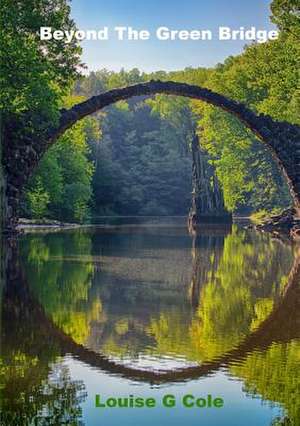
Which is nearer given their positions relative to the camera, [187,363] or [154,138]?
[187,363]

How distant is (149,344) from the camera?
10.7 meters

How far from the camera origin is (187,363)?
369 inches

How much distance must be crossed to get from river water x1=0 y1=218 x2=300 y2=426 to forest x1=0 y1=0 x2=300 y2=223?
46.0 feet

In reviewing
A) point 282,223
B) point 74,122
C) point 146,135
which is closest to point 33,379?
point 74,122

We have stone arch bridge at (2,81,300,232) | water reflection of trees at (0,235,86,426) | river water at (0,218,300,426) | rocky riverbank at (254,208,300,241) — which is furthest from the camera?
rocky riverbank at (254,208,300,241)

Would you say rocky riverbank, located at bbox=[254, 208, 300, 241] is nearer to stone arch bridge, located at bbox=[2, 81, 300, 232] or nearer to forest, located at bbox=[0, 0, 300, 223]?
stone arch bridge, located at bbox=[2, 81, 300, 232]

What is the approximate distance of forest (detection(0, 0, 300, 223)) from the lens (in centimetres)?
3238

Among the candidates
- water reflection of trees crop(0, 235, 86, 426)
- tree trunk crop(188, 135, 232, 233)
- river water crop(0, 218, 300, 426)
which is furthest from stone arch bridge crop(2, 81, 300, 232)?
water reflection of trees crop(0, 235, 86, 426)

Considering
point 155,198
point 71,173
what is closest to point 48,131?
point 71,173

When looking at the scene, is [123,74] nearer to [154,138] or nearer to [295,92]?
[154,138]

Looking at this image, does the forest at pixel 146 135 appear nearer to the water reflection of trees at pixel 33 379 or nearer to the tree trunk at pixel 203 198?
the tree trunk at pixel 203 198

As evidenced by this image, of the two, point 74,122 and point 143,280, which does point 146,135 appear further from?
point 143,280

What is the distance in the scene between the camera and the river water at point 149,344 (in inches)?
294

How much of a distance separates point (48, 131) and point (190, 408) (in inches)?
1230
